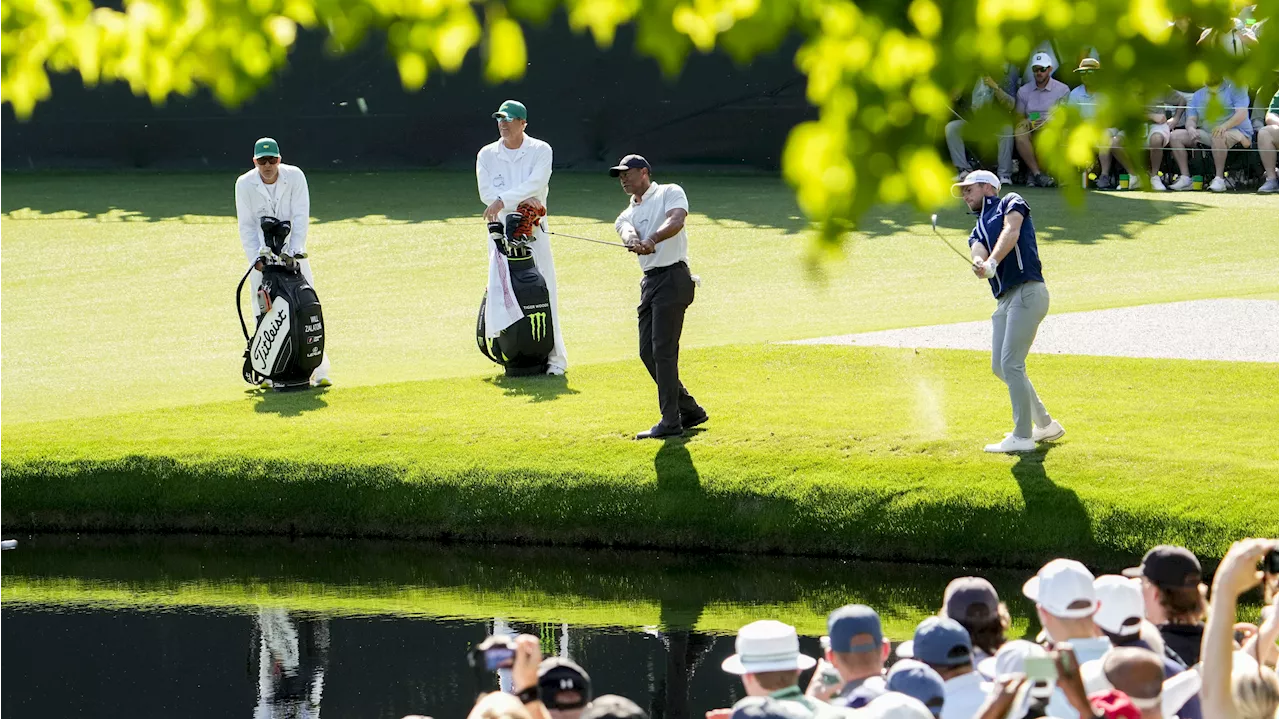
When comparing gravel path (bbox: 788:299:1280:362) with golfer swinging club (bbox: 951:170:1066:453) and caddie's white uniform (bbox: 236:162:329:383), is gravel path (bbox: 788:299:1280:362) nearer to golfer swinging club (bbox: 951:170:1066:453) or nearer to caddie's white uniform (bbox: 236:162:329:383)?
golfer swinging club (bbox: 951:170:1066:453)

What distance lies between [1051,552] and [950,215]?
1219cm

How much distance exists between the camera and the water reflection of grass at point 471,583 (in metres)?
9.49

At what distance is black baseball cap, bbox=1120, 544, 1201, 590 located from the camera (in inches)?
202

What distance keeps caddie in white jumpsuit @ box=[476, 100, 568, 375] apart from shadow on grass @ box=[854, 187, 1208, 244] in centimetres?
732

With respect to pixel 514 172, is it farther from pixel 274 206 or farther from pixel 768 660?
pixel 768 660

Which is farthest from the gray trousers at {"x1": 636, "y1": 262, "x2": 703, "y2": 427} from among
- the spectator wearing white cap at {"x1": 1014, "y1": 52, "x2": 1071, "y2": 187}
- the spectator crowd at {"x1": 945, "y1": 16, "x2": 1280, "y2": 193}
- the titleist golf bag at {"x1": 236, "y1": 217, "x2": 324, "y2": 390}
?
the spectator wearing white cap at {"x1": 1014, "y1": 52, "x2": 1071, "y2": 187}

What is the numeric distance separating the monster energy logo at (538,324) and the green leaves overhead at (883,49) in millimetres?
9401

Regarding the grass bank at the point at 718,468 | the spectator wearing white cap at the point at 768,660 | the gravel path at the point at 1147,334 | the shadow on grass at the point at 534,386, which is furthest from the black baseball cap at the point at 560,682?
the gravel path at the point at 1147,334

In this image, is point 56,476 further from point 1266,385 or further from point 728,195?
point 728,195

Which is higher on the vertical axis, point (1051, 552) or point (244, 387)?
point (244, 387)

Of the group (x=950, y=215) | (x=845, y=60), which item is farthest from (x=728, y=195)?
(x=845, y=60)

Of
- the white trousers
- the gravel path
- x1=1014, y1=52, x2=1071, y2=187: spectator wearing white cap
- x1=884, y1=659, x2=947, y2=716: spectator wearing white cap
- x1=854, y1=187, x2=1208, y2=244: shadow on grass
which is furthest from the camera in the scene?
x1=1014, y1=52, x2=1071, y2=187: spectator wearing white cap

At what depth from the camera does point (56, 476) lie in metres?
11.3

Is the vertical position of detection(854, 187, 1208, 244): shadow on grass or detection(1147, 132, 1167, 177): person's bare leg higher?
detection(1147, 132, 1167, 177): person's bare leg
